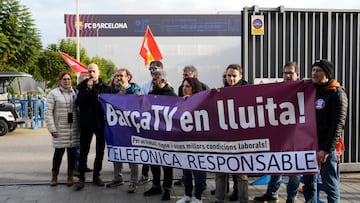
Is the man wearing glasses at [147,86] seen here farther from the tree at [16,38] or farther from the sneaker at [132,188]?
the tree at [16,38]

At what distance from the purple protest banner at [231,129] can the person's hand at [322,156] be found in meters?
0.06

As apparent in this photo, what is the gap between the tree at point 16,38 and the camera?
17.9 m

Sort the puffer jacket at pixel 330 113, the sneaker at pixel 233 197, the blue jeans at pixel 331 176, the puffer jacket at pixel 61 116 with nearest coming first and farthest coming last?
the puffer jacket at pixel 330 113, the blue jeans at pixel 331 176, the sneaker at pixel 233 197, the puffer jacket at pixel 61 116

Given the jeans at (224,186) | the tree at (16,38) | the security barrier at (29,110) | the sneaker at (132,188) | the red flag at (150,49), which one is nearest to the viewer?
the jeans at (224,186)

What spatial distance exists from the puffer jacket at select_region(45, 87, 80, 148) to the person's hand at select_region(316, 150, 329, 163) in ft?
12.3

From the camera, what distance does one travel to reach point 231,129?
15.8 feet

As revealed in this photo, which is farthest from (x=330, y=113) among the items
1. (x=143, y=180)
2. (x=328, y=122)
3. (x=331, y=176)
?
(x=143, y=180)

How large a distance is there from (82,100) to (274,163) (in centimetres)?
314

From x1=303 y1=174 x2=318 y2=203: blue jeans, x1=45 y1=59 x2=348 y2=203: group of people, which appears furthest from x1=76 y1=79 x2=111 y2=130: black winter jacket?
x1=303 y1=174 x2=318 y2=203: blue jeans

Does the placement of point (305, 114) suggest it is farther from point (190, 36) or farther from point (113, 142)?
point (190, 36)

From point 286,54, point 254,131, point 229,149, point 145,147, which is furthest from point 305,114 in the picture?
point 286,54

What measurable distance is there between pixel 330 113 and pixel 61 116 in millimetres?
3968

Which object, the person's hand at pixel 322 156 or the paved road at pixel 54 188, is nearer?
the person's hand at pixel 322 156

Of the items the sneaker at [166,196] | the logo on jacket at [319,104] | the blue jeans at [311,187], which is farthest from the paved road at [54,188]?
the logo on jacket at [319,104]
